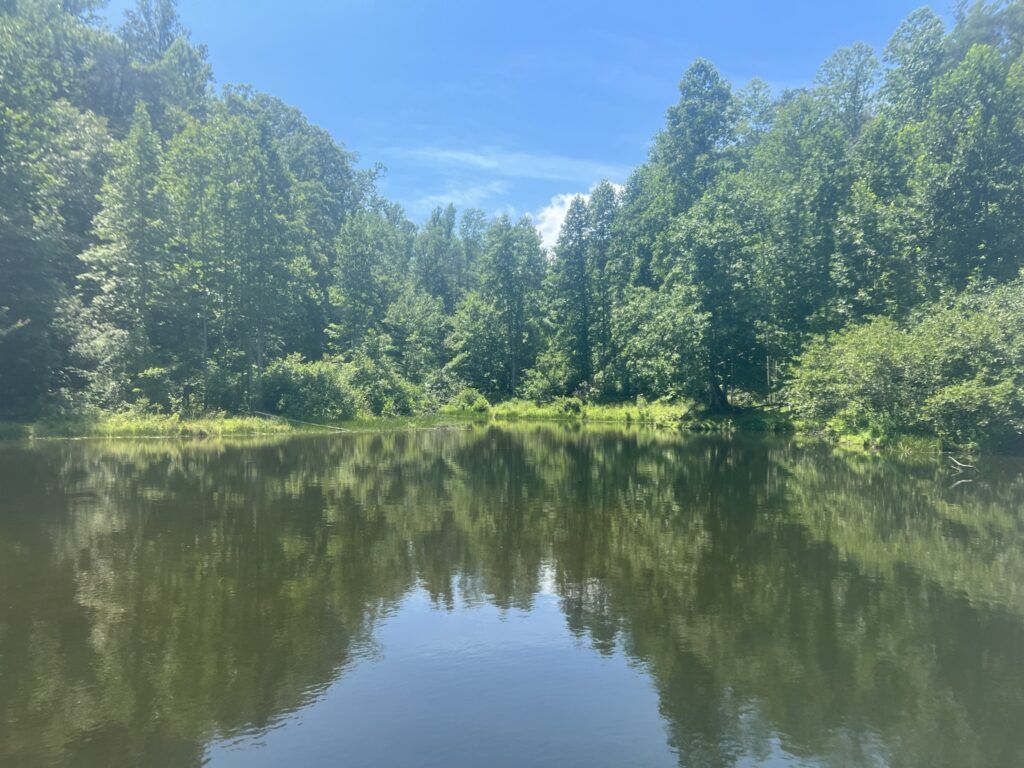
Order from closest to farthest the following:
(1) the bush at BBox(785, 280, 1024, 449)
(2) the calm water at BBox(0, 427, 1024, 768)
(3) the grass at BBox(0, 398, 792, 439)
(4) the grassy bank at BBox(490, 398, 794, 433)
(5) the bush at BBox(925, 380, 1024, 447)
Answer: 1. (2) the calm water at BBox(0, 427, 1024, 768)
2. (5) the bush at BBox(925, 380, 1024, 447)
3. (1) the bush at BBox(785, 280, 1024, 449)
4. (3) the grass at BBox(0, 398, 792, 439)
5. (4) the grassy bank at BBox(490, 398, 794, 433)

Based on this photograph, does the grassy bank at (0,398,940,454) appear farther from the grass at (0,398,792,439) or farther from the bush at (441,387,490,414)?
the bush at (441,387,490,414)

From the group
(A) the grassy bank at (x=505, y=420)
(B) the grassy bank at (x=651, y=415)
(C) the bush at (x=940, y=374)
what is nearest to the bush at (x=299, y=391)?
(A) the grassy bank at (x=505, y=420)

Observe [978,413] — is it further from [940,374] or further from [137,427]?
[137,427]

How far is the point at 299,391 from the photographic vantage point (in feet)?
124

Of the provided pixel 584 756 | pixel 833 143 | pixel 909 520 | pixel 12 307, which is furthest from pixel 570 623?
pixel 833 143

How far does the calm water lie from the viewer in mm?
4723

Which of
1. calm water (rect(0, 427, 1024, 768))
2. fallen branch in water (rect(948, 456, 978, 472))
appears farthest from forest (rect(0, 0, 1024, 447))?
calm water (rect(0, 427, 1024, 768))

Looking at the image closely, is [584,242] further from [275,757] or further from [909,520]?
[275,757]

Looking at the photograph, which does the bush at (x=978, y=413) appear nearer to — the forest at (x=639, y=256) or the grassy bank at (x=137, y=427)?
the forest at (x=639, y=256)

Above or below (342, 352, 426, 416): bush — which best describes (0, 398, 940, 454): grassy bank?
below

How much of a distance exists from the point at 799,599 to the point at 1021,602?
2.86 metres

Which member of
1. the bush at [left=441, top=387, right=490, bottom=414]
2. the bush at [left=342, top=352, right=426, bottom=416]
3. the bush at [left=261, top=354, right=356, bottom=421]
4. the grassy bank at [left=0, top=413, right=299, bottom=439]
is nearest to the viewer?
the grassy bank at [left=0, top=413, right=299, bottom=439]

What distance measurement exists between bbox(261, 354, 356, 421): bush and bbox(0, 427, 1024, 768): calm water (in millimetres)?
22967

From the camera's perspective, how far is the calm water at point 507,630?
4.72 meters
